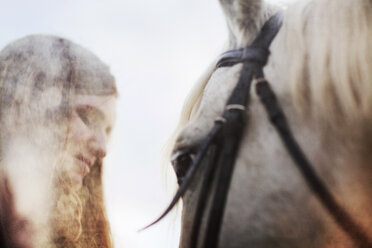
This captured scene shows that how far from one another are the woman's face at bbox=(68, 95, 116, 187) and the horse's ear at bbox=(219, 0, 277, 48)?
0.46 meters

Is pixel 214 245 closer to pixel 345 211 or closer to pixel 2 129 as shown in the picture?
pixel 345 211

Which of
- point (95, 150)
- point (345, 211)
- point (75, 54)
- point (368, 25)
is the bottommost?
point (345, 211)

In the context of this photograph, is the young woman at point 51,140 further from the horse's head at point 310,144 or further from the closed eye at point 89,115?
the horse's head at point 310,144

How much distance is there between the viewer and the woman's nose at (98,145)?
3.05 feet

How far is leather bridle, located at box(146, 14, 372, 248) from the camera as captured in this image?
529mm

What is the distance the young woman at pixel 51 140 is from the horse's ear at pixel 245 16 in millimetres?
452

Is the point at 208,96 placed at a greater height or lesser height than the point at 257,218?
greater

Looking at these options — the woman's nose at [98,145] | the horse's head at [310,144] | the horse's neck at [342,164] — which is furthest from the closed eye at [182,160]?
the woman's nose at [98,145]

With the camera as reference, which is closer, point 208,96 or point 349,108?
point 349,108

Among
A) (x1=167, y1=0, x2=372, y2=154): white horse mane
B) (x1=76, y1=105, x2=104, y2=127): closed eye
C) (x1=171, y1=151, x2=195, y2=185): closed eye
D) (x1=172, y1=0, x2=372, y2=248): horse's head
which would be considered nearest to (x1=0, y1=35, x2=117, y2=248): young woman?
(x1=76, y1=105, x2=104, y2=127): closed eye

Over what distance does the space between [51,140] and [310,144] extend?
670 mm

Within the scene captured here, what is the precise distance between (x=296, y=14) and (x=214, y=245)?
0.48 meters

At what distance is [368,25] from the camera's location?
0.55 m

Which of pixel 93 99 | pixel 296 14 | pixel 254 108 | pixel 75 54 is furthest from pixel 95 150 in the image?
pixel 296 14
